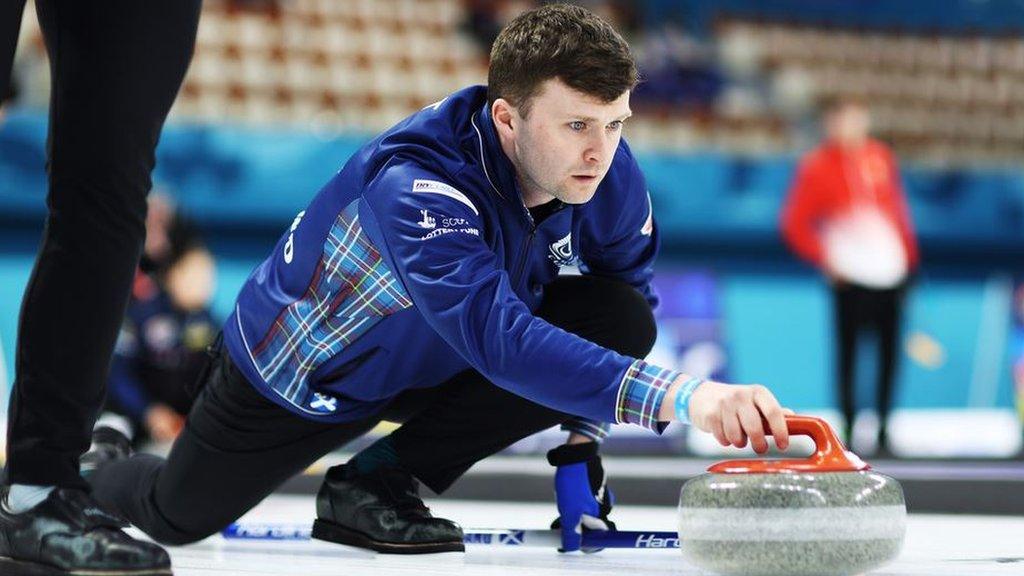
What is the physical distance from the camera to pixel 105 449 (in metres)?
2.70

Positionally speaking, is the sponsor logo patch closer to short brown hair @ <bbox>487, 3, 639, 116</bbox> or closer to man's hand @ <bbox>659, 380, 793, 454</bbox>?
short brown hair @ <bbox>487, 3, 639, 116</bbox>

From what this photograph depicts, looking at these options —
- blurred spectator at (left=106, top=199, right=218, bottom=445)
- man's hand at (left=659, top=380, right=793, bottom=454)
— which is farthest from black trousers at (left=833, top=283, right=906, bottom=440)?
man's hand at (left=659, top=380, right=793, bottom=454)

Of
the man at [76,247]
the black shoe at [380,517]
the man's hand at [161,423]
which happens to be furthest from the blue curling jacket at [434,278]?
the man's hand at [161,423]

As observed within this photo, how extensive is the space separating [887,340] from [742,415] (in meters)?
4.68

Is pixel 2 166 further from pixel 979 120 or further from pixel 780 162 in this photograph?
pixel 979 120

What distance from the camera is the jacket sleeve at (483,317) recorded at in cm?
159

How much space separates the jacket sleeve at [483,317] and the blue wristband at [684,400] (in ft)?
0.07

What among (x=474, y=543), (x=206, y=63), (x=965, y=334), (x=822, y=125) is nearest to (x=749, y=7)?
(x=822, y=125)

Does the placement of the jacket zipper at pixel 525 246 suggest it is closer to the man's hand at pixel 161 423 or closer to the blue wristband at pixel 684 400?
the blue wristband at pixel 684 400

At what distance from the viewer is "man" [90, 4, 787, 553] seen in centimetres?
168

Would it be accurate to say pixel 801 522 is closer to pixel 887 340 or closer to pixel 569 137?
pixel 569 137

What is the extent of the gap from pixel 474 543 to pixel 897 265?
13.3 ft

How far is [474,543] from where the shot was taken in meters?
2.29

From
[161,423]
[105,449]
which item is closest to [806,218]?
[161,423]
